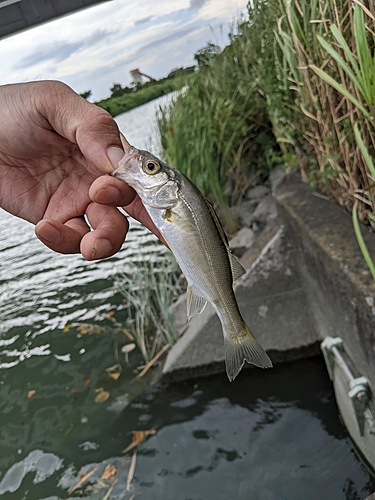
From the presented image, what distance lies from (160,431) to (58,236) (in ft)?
8.61

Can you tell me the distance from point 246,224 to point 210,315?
1.67m

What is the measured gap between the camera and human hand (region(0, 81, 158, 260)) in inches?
60.6

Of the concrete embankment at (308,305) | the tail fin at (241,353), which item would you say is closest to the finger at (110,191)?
the tail fin at (241,353)

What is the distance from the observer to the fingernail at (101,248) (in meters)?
1.55

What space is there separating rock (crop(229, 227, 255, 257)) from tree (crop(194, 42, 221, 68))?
8.15 feet

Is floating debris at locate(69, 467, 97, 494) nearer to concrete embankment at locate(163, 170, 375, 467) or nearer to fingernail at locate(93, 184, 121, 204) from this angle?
concrete embankment at locate(163, 170, 375, 467)

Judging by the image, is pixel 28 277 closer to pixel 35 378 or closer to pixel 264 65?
pixel 35 378

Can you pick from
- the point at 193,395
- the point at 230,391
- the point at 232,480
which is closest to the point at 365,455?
the point at 232,480

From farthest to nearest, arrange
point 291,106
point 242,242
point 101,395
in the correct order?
point 242,242, point 101,395, point 291,106

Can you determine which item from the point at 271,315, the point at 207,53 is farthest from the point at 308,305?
the point at 207,53

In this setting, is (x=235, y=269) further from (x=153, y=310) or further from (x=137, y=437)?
(x=153, y=310)

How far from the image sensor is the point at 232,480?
10.3 feet

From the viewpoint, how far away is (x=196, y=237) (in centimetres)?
136

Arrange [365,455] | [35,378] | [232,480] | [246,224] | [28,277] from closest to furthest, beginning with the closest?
[365,455] < [232,480] < [35,378] < [246,224] < [28,277]
